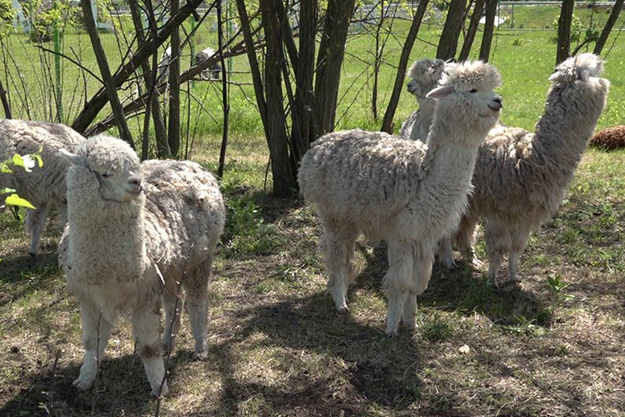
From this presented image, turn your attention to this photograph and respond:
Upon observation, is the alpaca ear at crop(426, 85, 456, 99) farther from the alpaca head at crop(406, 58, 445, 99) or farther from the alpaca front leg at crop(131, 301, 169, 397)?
the alpaca front leg at crop(131, 301, 169, 397)

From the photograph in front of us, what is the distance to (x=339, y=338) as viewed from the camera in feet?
18.2

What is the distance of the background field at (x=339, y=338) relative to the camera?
4.63m

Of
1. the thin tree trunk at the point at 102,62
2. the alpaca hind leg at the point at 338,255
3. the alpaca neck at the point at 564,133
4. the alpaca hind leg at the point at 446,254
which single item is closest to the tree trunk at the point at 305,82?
the thin tree trunk at the point at 102,62

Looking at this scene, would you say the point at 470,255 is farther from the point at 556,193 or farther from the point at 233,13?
the point at 233,13

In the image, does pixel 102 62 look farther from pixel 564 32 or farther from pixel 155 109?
pixel 564 32

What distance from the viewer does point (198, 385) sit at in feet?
15.8

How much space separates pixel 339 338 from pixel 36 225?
335 centimetres

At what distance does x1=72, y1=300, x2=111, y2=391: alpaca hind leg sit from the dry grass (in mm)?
93

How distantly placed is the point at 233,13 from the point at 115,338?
642 centimetres

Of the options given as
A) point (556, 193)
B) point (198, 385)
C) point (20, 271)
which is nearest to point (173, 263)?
point (198, 385)

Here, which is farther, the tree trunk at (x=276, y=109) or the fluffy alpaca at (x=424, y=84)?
the tree trunk at (x=276, y=109)

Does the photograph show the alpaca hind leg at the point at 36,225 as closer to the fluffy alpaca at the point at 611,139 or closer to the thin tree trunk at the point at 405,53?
the thin tree trunk at the point at 405,53

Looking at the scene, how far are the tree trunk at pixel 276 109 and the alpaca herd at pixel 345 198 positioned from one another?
157 centimetres

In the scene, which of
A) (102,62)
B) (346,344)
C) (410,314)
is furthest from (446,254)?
(102,62)
